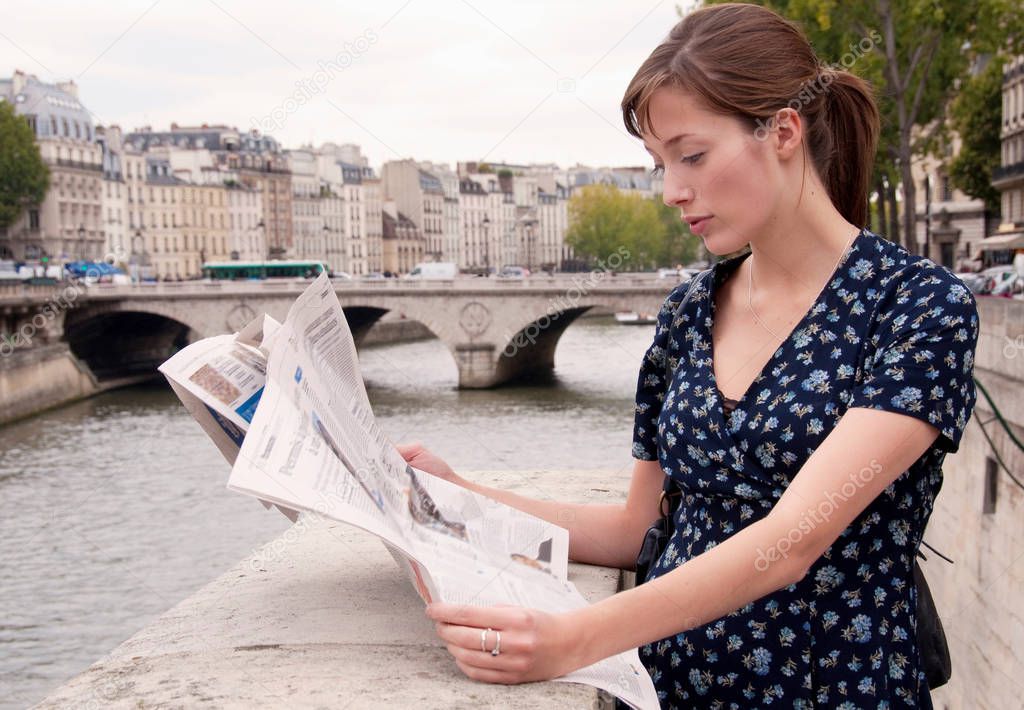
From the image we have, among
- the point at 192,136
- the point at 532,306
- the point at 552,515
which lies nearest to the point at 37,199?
the point at 192,136

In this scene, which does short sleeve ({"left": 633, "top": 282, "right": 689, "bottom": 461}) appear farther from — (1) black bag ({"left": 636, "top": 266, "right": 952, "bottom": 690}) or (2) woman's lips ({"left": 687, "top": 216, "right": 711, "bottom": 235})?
(2) woman's lips ({"left": 687, "top": 216, "right": 711, "bottom": 235})

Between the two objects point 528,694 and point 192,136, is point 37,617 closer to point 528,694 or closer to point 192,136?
point 528,694

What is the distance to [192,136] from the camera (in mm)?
75938

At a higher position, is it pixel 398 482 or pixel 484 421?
pixel 398 482

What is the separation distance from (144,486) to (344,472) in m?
18.1

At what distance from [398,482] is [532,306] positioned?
107 feet

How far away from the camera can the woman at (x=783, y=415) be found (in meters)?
1.40

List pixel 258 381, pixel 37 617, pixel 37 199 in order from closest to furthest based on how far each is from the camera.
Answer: pixel 258 381
pixel 37 617
pixel 37 199

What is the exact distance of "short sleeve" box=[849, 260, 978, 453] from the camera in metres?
1.43

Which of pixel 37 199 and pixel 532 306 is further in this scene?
pixel 37 199

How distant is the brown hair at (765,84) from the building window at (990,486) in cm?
637

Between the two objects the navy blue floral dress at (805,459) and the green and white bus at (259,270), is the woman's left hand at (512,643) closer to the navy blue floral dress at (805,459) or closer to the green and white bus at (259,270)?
the navy blue floral dress at (805,459)

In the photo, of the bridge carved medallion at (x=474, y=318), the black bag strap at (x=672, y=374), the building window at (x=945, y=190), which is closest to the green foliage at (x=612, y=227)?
the building window at (x=945, y=190)

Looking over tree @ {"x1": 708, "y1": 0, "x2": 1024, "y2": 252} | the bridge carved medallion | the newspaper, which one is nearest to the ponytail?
the newspaper
